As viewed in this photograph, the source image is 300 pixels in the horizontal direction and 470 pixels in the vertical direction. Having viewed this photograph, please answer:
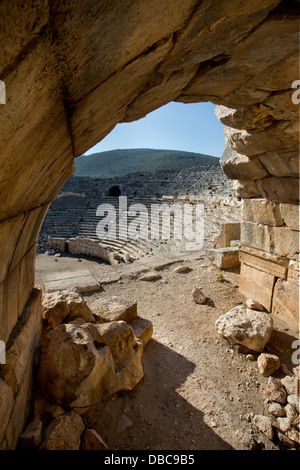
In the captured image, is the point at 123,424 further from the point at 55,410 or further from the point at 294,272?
the point at 294,272

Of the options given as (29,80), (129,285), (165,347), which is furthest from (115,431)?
(129,285)

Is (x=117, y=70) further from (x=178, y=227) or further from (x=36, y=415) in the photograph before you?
(x=178, y=227)

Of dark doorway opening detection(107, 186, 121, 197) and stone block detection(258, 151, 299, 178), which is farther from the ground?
dark doorway opening detection(107, 186, 121, 197)

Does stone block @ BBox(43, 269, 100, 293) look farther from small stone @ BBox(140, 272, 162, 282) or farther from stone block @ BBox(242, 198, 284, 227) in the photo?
stone block @ BBox(242, 198, 284, 227)

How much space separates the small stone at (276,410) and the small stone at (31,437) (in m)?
2.23

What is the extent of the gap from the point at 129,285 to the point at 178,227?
242 inches

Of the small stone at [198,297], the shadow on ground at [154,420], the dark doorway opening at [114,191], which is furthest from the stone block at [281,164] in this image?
the dark doorway opening at [114,191]

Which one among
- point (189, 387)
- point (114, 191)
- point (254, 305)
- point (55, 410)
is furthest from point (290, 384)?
point (114, 191)

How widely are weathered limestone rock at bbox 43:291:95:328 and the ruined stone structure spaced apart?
303mm

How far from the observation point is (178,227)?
11.1 metres


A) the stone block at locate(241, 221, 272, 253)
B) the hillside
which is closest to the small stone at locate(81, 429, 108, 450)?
the stone block at locate(241, 221, 272, 253)

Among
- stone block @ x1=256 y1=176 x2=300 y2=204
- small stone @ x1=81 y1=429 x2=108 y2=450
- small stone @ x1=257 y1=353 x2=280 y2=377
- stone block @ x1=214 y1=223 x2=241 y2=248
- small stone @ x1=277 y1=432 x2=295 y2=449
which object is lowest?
small stone @ x1=277 y1=432 x2=295 y2=449

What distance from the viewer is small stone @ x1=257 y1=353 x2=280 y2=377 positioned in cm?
289

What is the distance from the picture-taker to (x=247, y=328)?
321cm
